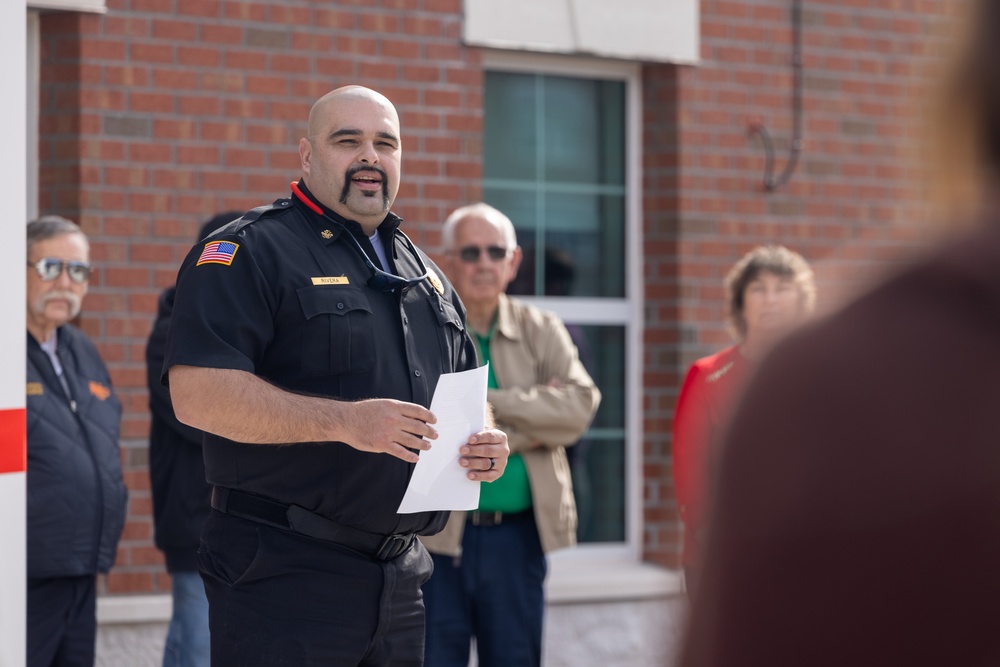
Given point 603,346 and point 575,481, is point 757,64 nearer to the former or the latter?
point 603,346

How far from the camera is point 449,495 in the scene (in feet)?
10.6

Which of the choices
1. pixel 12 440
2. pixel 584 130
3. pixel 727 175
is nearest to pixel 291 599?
pixel 12 440

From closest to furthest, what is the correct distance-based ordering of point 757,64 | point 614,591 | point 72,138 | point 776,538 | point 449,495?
point 776,538, point 449,495, point 72,138, point 614,591, point 757,64

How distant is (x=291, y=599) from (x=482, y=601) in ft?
5.81

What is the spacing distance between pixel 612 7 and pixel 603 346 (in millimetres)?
1669

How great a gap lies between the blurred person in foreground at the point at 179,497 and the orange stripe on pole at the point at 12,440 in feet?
4.21

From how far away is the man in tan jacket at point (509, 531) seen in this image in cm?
476

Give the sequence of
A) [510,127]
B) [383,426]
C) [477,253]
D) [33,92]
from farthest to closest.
→ [510,127]
[33,92]
[477,253]
[383,426]

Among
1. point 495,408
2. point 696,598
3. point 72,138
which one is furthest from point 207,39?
point 696,598

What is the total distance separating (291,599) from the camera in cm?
310

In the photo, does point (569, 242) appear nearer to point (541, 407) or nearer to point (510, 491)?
point (541, 407)

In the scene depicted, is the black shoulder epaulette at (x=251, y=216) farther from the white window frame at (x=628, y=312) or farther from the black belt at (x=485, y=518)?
the white window frame at (x=628, y=312)

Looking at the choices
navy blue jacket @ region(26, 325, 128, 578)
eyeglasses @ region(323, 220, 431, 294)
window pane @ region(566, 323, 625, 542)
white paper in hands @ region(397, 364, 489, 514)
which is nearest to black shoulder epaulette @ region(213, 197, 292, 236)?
eyeglasses @ region(323, 220, 431, 294)

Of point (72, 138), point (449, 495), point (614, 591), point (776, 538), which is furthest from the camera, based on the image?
point (614, 591)
